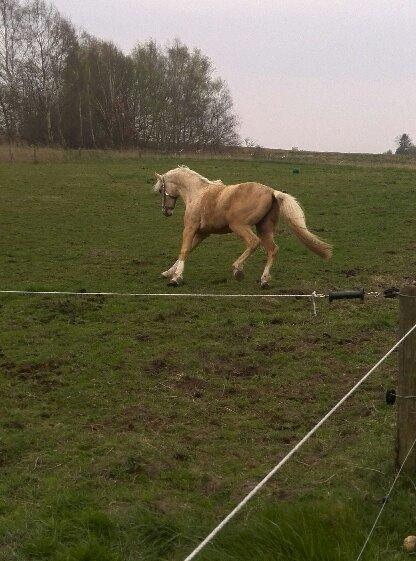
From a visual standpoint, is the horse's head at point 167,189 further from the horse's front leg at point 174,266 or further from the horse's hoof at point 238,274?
the horse's hoof at point 238,274

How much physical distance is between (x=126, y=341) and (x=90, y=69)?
157 ft

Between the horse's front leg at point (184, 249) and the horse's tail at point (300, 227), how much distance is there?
59.5 inches

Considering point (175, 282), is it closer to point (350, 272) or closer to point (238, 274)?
point (238, 274)

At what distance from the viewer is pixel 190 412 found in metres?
5.03

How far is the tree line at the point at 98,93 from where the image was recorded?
44.8 metres

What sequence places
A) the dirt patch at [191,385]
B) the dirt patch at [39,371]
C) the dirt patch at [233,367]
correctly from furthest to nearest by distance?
the dirt patch at [233,367]
the dirt patch at [39,371]
the dirt patch at [191,385]

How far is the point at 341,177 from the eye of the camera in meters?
25.3

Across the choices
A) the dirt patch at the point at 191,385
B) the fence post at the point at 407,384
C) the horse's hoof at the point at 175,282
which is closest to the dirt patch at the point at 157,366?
the dirt patch at the point at 191,385

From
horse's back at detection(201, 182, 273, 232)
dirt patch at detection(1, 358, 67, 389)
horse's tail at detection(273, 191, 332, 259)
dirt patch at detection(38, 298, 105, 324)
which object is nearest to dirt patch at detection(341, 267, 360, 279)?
horse's tail at detection(273, 191, 332, 259)

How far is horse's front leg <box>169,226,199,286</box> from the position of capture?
9.34 m

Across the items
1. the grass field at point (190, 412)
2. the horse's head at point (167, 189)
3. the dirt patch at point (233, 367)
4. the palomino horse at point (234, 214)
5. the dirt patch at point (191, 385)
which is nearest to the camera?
the grass field at point (190, 412)

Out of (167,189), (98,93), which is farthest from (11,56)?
(167,189)

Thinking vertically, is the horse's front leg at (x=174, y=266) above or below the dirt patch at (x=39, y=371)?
above

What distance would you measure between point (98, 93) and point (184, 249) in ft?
145
